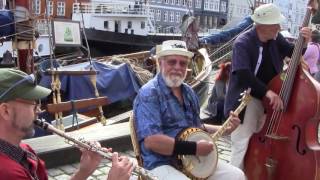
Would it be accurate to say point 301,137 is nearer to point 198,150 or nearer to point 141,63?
point 198,150

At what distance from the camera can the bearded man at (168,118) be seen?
3039mm

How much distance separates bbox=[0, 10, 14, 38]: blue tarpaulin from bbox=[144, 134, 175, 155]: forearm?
14.5ft

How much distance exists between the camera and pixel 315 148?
345 centimetres

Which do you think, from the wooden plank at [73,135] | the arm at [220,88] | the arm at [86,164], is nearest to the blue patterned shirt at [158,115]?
the arm at [86,164]

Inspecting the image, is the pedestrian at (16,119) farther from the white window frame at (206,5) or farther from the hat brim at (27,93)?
the white window frame at (206,5)

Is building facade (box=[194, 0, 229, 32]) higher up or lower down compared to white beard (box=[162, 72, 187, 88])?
lower down

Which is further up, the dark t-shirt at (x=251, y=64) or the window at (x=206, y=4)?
the dark t-shirt at (x=251, y=64)

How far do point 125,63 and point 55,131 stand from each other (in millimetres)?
8358

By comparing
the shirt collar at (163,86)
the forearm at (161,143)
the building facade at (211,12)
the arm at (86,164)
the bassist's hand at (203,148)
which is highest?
the shirt collar at (163,86)

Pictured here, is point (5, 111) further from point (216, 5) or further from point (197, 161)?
point (216, 5)

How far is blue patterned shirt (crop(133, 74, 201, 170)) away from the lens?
10.1ft

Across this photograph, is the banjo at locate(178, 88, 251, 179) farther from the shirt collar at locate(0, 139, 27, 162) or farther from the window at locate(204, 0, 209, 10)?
the window at locate(204, 0, 209, 10)

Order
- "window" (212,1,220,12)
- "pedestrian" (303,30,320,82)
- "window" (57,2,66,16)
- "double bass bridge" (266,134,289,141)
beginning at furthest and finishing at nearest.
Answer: "window" (212,1,220,12)
"window" (57,2,66,16)
"pedestrian" (303,30,320,82)
"double bass bridge" (266,134,289,141)

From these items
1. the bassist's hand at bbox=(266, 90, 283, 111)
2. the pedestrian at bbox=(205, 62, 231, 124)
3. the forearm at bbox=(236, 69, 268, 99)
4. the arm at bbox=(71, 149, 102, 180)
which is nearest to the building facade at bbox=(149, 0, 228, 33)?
the pedestrian at bbox=(205, 62, 231, 124)
